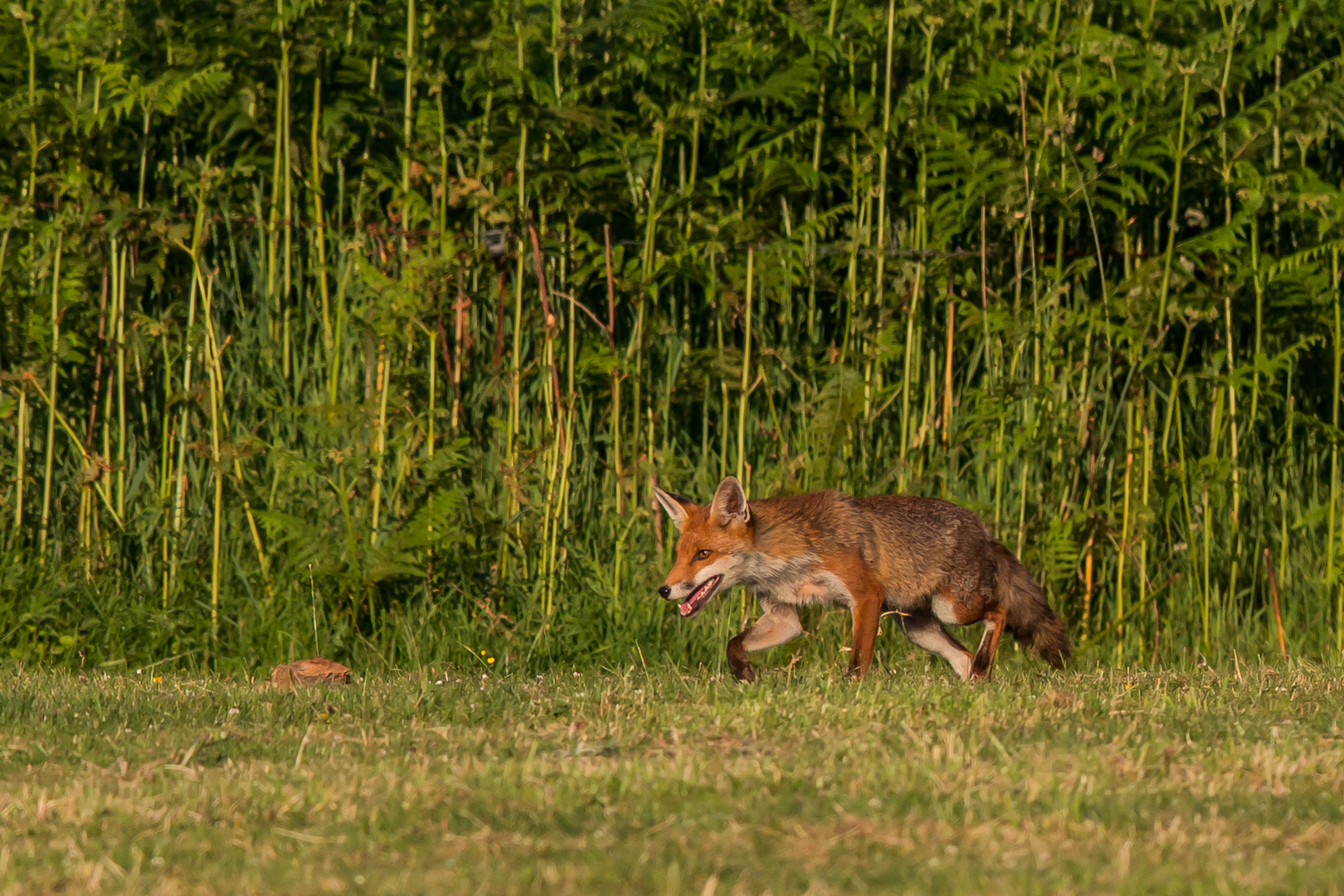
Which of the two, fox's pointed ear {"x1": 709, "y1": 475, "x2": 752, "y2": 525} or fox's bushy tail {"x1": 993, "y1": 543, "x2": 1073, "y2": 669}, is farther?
fox's bushy tail {"x1": 993, "y1": 543, "x2": 1073, "y2": 669}

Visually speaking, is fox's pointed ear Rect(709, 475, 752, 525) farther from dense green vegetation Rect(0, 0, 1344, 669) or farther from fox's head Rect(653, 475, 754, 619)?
dense green vegetation Rect(0, 0, 1344, 669)

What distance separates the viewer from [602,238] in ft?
29.0

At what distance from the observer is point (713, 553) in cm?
713

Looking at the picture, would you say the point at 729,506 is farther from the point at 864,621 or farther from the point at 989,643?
the point at 989,643

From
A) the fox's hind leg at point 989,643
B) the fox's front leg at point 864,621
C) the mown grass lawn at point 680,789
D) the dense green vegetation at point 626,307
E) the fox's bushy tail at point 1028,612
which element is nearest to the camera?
the mown grass lawn at point 680,789

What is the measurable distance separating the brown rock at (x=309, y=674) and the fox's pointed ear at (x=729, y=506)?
1845 millimetres

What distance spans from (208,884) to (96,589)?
4.81 metres

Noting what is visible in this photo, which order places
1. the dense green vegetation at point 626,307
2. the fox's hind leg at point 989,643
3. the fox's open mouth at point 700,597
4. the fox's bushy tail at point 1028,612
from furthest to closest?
the dense green vegetation at point 626,307, the fox's bushy tail at point 1028,612, the fox's hind leg at point 989,643, the fox's open mouth at point 700,597

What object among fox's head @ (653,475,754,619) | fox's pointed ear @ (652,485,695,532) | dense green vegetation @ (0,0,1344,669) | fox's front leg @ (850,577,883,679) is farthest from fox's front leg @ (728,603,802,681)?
dense green vegetation @ (0,0,1344,669)

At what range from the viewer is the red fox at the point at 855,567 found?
279 inches

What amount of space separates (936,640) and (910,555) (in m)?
0.57

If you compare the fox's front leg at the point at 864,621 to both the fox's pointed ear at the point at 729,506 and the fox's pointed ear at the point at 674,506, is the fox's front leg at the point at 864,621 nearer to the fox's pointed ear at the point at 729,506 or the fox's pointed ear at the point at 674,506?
the fox's pointed ear at the point at 729,506

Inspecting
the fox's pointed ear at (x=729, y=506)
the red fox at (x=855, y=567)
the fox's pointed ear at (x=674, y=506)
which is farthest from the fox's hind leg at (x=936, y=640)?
the fox's pointed ear at (x=674, y=506)

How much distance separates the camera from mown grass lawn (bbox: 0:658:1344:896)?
372 cm
